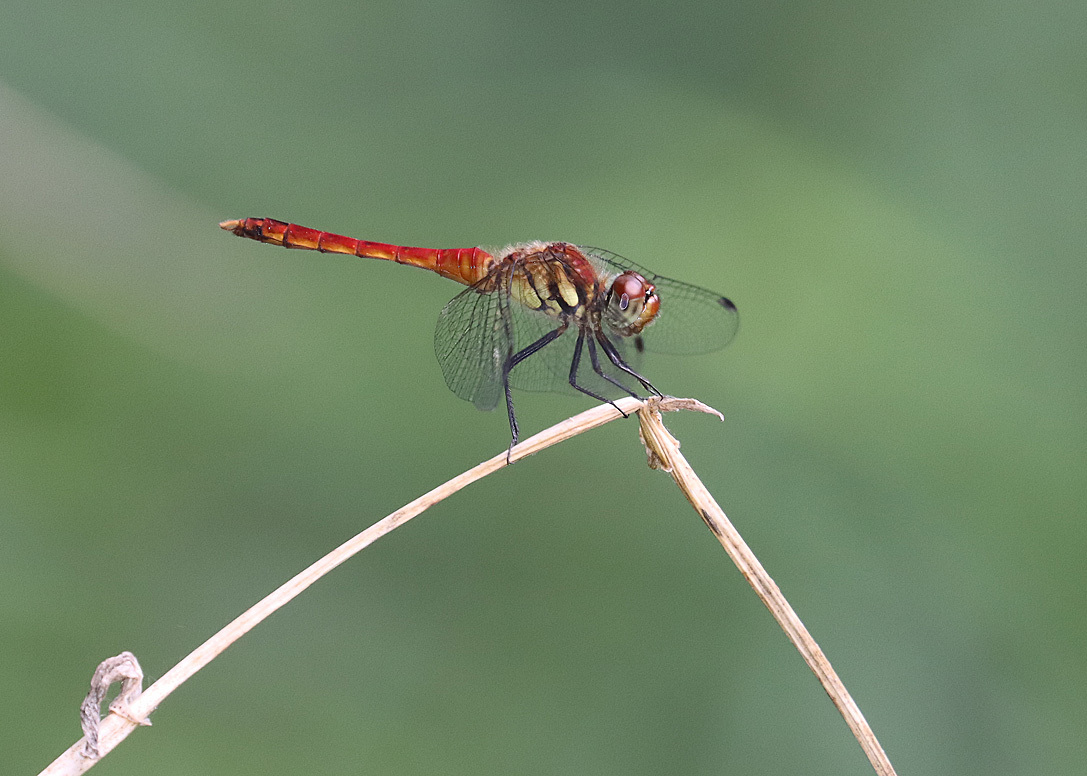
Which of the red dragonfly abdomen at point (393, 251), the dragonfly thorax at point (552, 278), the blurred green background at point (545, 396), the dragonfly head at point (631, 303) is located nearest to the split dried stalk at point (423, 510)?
the dragonfly head at point (631, 303)

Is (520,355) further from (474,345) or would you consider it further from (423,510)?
(423,510)

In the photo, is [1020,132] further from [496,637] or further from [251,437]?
[251,437]

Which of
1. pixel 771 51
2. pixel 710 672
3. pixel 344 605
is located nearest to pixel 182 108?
pixel 344 605

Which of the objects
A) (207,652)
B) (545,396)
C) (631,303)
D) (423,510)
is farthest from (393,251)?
(207,652)

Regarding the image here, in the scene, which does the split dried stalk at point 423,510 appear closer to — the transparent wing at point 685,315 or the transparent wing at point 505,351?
the transparent wing at point 505,351

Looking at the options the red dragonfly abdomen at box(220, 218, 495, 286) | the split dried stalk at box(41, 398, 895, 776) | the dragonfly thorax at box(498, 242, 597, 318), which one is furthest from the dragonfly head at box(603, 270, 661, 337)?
the split dried stalk at box(41, 398, 895, 776)

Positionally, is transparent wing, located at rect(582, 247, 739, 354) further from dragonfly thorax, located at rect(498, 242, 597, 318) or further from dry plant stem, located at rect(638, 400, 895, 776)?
dry plant stem, located at rect(638, 400, 895, 776)
